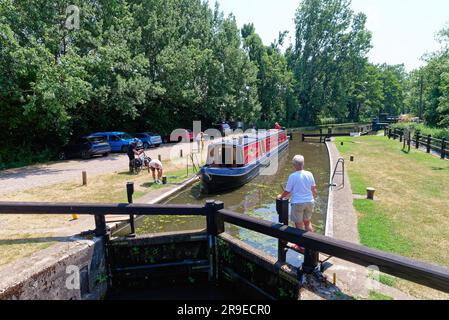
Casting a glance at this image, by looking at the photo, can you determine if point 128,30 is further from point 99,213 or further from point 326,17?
point 326,17

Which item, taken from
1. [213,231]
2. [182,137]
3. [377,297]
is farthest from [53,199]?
[182,137]

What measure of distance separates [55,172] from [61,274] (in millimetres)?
11987

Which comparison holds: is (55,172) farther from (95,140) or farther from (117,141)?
(117,141)

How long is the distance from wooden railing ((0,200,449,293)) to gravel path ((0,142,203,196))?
25.0 feet

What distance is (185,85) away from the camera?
30.6 meters

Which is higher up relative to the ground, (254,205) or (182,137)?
(182,137)

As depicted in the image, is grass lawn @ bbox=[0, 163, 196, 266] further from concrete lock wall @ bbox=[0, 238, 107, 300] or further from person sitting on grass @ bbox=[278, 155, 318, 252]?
person sitting on grass @ bbox=[278, 155, 318, 252]

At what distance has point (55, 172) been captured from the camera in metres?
15.3

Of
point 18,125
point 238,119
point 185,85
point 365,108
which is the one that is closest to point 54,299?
point 18,125


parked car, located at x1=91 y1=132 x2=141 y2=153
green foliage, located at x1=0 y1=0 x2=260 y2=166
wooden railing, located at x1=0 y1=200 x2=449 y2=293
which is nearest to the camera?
wooden railing, located at x1=0 y1=200 x2=449 y2=293

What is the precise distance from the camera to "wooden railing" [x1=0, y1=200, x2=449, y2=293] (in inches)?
129

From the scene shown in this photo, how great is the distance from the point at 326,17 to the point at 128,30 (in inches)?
1569

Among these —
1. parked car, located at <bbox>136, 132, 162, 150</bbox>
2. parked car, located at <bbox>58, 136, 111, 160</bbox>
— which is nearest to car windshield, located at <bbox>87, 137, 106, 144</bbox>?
parked car, located at <bbox>58, 136, 111, 160</bbox>

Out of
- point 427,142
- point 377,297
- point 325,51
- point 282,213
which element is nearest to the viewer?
point 377,297
